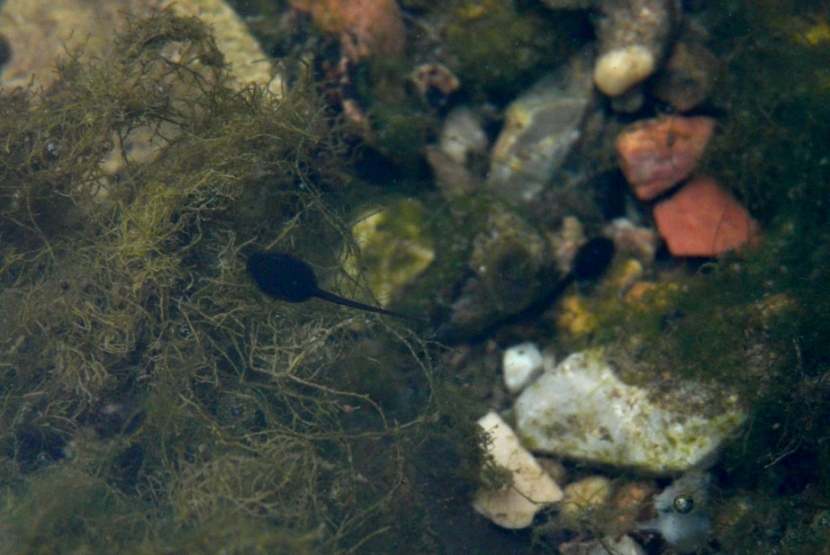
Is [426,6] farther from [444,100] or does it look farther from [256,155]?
[256,155]

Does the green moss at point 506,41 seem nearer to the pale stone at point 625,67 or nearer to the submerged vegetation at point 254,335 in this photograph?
the pale stone at point 625,67

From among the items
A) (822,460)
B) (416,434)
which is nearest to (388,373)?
(416,434)

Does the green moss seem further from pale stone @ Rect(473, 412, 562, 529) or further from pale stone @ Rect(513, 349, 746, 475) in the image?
pale stone @ Rect(473, 412, 562, 529)

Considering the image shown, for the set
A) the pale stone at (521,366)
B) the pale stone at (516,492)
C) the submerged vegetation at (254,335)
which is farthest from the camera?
the pale stone at (521,366)

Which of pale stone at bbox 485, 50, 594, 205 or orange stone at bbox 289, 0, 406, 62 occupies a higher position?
orange stone at bbox 289, 0, 406, 62

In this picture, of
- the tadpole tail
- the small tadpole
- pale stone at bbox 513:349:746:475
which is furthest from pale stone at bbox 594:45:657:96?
the small tadpole

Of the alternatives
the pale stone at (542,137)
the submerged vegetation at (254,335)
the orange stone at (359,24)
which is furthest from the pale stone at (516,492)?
the orange stone at (359,24)
